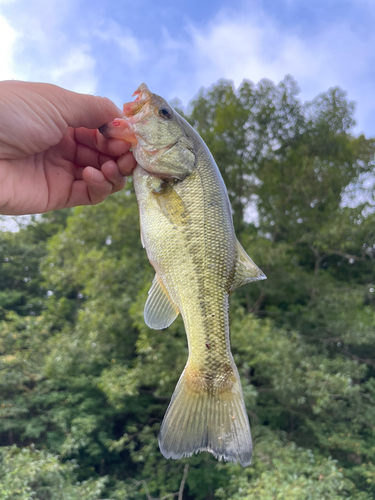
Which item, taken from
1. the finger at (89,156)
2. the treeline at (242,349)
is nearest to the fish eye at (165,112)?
the finger at (89,156)

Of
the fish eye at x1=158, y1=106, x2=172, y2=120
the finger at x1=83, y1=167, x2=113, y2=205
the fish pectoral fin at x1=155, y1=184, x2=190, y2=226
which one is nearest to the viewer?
the fish pectoral fin at x1=155, y1=184, x2=190, y2=226

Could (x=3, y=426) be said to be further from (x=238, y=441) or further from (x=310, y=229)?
(x=310, y=229)

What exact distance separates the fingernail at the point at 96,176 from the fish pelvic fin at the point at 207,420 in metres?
1.00

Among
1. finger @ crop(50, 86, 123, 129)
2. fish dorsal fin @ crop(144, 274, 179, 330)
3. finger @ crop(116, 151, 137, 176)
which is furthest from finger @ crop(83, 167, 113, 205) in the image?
fish dorsal fin @ crop(144, 274, 179, 330)

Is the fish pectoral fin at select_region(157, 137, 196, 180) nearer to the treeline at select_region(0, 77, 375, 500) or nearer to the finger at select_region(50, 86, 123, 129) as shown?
the finger at select_region(50, 86, 123, 129)

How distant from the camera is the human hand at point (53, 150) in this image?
1323mm

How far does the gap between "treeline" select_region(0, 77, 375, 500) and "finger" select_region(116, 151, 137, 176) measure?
377 centimetres

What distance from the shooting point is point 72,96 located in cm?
143

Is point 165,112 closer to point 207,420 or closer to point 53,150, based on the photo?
point 53,150

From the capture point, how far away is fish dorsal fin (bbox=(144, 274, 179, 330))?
1.21 meters

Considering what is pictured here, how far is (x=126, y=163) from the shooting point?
153 cm

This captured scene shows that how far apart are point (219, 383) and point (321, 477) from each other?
163 inches

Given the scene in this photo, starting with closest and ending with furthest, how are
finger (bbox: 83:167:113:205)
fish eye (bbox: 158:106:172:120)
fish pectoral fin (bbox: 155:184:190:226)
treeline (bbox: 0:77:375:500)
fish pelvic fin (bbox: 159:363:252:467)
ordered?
fish pelvic fin (bbox: 159:363:252:467) < fish pectoral fin (bbox: 155:184:190:226) < fish eye (bbox: 158:106:172:120) < finger (bbox: 83:167:113:205) < treeline (bbox: 0:77:375:500)

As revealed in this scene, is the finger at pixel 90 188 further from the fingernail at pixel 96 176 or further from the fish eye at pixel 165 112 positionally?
the fish eye at pixel 165 112
